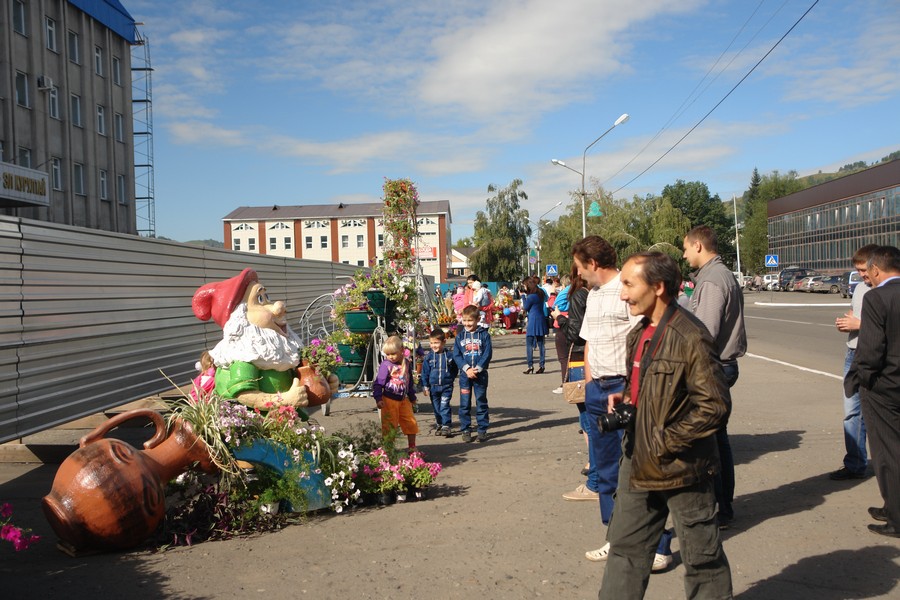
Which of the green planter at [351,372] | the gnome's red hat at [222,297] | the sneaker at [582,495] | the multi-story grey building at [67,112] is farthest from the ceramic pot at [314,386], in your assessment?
the multi-story grey building at [67,112]

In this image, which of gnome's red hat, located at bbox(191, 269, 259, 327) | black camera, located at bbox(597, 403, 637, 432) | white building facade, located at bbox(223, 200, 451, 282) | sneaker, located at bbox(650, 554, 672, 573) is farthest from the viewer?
white building facade, located at bbox(223, 200, 451, 282)

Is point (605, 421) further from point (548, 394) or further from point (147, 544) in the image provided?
point (548, 394)

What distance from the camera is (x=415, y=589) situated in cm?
452

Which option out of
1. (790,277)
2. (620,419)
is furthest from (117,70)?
(790,277)

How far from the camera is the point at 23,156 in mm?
35625

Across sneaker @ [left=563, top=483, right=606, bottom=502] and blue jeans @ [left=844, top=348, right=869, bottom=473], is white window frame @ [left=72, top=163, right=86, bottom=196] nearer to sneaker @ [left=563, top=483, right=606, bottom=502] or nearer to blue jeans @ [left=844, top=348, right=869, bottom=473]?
sneaker @ [left=563, top=483, right=606, bottom=502]

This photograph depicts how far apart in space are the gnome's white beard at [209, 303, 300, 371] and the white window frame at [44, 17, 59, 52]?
122ft

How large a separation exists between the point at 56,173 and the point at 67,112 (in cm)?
303

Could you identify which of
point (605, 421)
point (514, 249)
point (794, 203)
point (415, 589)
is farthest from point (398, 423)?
point (794, 203)

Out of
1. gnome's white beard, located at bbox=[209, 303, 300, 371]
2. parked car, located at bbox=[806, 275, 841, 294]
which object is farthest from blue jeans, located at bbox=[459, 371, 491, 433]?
parked car, located at bbox=[806, 275, 841, 294]

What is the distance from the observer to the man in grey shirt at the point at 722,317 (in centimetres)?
563

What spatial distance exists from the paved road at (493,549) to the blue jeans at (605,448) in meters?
0.37

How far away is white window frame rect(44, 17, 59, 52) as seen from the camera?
37.4 meters

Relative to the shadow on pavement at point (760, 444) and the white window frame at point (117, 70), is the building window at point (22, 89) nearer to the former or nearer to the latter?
the white window frame at point (117, 70)
